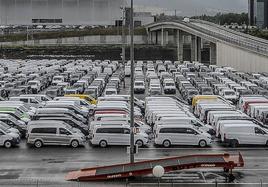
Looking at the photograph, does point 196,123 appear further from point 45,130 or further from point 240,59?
point 240,59

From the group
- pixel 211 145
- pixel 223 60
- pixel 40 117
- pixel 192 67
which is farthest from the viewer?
pixel 223 60

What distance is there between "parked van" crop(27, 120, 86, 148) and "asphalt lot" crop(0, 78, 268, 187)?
28cm

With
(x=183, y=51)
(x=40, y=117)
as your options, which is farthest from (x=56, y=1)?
(x=40, y=117)

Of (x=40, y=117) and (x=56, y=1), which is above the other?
(x=56, y=1)

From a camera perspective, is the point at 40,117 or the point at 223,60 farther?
the point at 223,60

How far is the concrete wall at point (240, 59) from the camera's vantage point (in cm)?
4801

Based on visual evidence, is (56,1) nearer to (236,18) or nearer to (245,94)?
(236,18)

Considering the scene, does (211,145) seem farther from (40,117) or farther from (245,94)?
(245,94)

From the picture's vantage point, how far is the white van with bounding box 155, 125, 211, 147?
72.4 ft

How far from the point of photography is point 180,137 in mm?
22078

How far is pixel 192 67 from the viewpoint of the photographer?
57594 mm

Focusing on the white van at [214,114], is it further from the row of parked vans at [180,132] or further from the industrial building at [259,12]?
the industrial building at [259,12]

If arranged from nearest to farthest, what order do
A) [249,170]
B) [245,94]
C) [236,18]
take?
[249,170]
[245,94]
[236,18]

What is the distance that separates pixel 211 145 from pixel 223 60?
1584 inches
